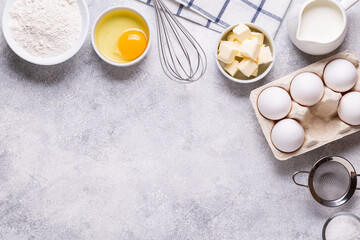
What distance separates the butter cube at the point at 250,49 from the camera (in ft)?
3.88

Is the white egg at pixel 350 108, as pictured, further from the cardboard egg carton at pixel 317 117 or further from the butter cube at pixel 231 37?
the butter cube at pixel 231 37

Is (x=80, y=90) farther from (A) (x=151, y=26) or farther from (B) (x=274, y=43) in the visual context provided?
(B) (x=274, y=43)

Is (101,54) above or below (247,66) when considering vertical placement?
below

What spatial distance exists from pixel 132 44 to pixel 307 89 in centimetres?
45

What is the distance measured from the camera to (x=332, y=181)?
4.10ft

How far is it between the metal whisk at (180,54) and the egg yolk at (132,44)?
0.06 metres

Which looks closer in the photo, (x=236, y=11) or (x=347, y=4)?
(x=347, y=4)

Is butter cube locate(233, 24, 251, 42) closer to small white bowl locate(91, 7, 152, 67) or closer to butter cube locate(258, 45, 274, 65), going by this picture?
butter cube locate(258, 45, 274, 65)

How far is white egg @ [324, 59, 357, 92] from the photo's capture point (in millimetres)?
1150

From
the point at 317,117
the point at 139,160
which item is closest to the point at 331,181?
the point at 317,117

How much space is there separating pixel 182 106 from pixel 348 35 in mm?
479

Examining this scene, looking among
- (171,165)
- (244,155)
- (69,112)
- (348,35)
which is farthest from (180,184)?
(348,35)

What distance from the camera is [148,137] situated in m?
1.29

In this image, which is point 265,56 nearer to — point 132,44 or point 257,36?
point 257,36
